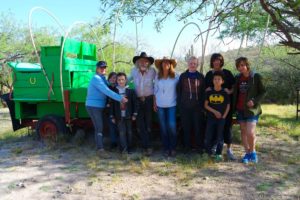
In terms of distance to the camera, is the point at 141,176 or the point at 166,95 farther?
the point at 166,95

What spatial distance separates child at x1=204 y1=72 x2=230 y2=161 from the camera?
251 inches

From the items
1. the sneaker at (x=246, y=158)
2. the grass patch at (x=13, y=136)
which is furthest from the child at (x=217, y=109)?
the grass patch at (x=13, y=136)

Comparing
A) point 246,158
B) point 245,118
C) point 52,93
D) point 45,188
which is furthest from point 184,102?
point 52,93

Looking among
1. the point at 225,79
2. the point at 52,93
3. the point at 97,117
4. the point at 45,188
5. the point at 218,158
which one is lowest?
the point at 45,188

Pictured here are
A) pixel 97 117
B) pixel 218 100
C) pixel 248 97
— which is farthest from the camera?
pixel 97 117

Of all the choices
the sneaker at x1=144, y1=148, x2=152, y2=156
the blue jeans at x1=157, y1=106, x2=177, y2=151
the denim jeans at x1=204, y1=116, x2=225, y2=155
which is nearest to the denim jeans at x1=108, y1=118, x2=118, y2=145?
the sneaker at x1=144, y1=148, x2=152, y2=156

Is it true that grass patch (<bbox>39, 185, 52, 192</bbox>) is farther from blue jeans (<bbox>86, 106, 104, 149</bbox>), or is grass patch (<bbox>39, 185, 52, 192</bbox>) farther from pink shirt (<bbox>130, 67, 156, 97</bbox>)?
pink shirt (<bbox>130, 67, 156, 97</bbox>)

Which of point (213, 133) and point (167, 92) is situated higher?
point (167, 92)

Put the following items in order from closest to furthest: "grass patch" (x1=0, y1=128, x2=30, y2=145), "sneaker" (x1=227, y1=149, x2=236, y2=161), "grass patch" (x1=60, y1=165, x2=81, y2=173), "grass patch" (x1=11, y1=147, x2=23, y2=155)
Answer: "grass patch" (x1=60, y1=165, x2=81, y2=173)
"sneaker" (x1=227, y1=149, x2=236, y2=161)
"grass patch" (x1=11, y1=147, x2=23, y2=155)
"grass patch" (x1=0, y1=128, x2=30, y2=145)

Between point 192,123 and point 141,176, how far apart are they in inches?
58.5

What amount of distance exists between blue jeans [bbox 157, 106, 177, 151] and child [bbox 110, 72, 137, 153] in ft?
1.52

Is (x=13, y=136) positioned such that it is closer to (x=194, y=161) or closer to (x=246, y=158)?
(x=194, y=161)

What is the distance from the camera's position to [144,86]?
681 centimetres

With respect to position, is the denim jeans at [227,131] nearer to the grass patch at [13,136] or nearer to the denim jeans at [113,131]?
the denim jeans at [113,131]
